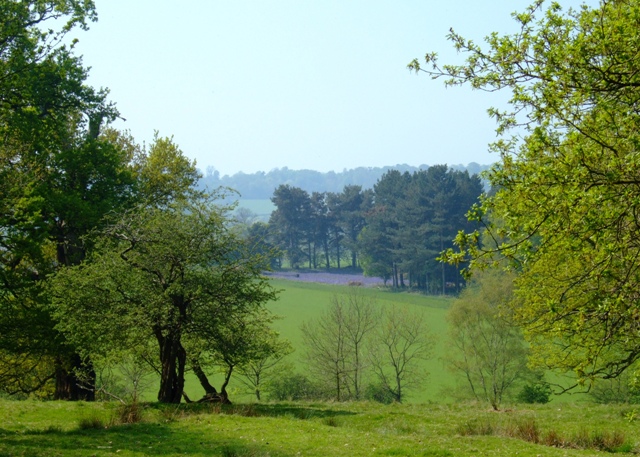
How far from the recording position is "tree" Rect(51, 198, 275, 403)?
22281 mm

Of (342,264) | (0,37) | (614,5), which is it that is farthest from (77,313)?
(342,264)

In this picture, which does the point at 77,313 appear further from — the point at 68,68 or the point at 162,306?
the point at 68,68

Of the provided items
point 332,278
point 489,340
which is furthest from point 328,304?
point 489,340

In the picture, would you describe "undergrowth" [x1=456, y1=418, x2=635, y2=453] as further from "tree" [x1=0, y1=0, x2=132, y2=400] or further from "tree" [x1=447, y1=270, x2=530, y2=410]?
"tree" [x1=447, y1=270, x2=530, y2=410]

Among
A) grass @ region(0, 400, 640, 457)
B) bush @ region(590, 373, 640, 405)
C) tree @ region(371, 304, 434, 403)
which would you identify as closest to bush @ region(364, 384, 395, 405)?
tree @ region(371, 304, 434, 403)

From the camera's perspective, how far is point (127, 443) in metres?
15.5

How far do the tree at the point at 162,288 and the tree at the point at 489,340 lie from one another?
33379 millimetres

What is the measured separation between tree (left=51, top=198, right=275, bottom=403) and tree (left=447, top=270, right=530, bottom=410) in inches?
1314

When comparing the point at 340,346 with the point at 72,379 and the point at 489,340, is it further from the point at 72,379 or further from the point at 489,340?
the point at 72,379

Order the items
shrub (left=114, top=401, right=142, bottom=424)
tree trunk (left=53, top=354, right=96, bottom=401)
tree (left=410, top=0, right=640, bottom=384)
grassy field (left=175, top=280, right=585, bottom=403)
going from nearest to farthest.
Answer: tree (left=410, top=0, right=640, bottom=384) → shrub (left=114, top=401, right=142, bottom=424) → tree trunk (left=53, top=354, right=96, bottom=401) → grassy field (left=175, top=280, right=585, bottom=403)

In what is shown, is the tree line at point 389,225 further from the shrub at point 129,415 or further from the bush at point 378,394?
the shrub at point 129,415

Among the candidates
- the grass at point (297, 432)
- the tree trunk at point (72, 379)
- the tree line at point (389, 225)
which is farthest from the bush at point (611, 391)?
the tree line at point (389, 225)

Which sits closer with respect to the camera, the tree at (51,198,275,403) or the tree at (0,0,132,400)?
the tree at (0,0,132,400)

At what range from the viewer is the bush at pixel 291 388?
4650 cm
